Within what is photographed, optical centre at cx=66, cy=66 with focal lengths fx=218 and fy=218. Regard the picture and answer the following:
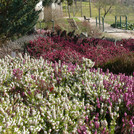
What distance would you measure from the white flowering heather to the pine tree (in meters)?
5.36

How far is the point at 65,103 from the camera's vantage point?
281 centimetres

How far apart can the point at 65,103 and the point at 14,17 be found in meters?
7.72

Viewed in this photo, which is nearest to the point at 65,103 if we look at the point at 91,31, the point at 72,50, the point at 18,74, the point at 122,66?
the point at 18,74

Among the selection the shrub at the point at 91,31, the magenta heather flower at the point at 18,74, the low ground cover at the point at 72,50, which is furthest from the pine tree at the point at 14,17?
the shrub at the point at 91,31

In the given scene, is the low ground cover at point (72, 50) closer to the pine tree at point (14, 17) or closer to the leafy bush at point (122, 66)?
the leafy bush at point (122, 66)

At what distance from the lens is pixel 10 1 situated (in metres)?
9.71

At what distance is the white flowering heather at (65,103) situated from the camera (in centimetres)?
249

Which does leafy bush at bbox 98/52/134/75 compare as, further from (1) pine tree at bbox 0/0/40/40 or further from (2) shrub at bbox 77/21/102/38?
(2) shrub at bbox 77/21/102/38

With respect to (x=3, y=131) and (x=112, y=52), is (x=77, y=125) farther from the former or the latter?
(x=112, y=52)

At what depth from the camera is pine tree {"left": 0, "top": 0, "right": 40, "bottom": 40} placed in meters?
9.31

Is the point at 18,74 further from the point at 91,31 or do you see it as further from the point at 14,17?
the point at 91,31

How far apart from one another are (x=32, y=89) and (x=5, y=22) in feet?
21.7

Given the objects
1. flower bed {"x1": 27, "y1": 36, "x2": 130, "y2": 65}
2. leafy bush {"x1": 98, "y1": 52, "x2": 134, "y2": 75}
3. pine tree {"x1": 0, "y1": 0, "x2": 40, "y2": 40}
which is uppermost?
pine tree {"x1": 0, "y1": 0, "x2": 40, "y2": 40}

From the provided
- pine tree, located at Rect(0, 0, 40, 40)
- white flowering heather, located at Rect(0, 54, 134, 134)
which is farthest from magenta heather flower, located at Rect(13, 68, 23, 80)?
pine tree, located at Rect(0, 0, 40, 40)
